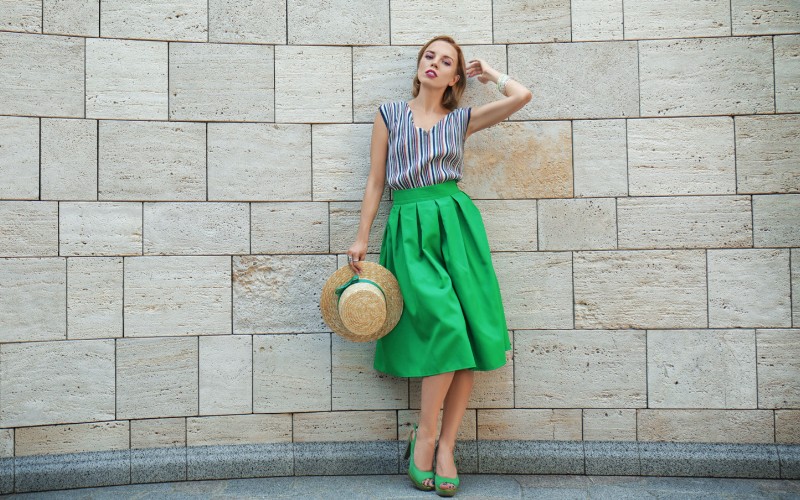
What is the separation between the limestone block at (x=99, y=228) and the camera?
3.80 metres

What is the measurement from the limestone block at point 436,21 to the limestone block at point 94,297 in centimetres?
218

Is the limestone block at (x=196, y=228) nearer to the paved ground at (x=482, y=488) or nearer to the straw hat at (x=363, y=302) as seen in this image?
the straw hat at (x=363, y=302)

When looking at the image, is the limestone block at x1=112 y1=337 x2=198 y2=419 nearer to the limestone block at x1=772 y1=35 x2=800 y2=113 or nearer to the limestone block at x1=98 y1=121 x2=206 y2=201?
the limestone block at x1=98 y1=121 x2=206 y2=201

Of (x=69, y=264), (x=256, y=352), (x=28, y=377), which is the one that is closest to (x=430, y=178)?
(x=256, y=352)

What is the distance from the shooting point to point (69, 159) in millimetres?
3816

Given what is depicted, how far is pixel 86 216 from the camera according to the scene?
3824 mm

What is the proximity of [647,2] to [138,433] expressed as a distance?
398 cm

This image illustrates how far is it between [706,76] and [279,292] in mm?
2880

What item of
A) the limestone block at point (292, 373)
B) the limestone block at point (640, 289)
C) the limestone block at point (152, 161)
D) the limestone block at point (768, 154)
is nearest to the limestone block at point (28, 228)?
the limestone block at point (152, 161)

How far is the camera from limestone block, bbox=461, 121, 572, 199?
4.00m

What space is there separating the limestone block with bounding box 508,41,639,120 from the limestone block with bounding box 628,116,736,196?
189 mm

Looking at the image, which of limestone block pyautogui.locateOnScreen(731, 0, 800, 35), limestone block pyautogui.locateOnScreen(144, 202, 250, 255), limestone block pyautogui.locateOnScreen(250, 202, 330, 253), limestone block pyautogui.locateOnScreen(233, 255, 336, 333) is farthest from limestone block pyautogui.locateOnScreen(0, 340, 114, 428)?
limestone block pyautogui.locateOnScreen(731, 0, 800, 35)

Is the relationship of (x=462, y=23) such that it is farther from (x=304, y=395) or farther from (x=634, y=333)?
(x=304, y=395)

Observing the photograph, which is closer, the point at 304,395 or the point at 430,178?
the point at 430,178
